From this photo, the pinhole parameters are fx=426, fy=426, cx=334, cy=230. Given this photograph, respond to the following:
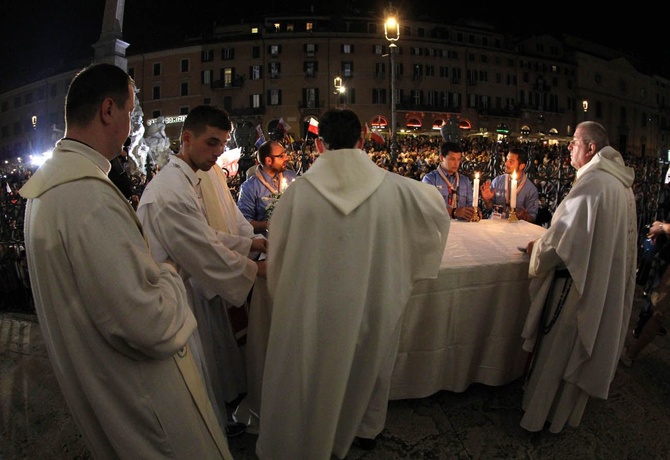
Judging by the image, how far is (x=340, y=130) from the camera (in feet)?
7.79

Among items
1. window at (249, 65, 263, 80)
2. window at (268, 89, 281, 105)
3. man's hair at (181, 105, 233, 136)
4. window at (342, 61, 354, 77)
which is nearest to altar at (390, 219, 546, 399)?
man's hair at (181, 105, 233, 136)

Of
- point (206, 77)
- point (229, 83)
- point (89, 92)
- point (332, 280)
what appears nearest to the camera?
point (89, 92)

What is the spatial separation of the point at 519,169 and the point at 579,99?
68329 mm

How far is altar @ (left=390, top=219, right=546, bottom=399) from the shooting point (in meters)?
2.96

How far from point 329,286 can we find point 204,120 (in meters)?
1.38

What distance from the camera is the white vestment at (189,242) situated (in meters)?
2.52

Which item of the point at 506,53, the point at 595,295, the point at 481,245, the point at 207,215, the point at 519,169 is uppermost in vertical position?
the point at 506,53

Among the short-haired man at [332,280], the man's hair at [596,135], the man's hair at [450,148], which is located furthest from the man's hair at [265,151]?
the man's hair at [596,135]

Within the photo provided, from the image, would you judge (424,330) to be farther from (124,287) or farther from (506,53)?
(506,53)

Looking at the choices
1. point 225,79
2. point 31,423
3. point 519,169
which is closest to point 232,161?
point 519,169

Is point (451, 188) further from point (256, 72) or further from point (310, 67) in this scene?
point (256, 72)

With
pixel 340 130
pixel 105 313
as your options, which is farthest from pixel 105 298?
pixel 340 130

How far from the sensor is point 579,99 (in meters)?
62.1

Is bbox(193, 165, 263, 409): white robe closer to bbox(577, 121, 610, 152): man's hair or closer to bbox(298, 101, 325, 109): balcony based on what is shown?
bbox(577, 121, 610, 152): man's hair
